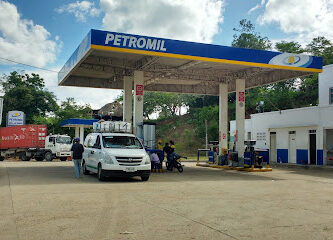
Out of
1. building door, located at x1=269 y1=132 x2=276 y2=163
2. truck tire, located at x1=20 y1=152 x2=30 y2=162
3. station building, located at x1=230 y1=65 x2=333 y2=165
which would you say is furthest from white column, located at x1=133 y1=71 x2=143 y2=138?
truck tire, located at x1=20 y1=152 x2=30 y2=162

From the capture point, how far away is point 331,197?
1081 cm

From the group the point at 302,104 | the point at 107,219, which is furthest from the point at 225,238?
the point at 302,104

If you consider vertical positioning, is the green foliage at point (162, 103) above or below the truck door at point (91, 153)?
above

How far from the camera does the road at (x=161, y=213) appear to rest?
244 inches

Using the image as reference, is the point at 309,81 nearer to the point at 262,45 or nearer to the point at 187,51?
the point at 262,45

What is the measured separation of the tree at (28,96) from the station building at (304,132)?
128 ft

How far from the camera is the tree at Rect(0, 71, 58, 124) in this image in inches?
2194

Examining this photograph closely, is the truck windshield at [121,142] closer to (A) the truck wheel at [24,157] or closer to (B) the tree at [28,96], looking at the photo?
(A) the truck wheel at [24,157]

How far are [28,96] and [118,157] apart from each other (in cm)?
4677

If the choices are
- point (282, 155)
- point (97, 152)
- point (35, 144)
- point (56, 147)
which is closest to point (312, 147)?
point (282, 155)

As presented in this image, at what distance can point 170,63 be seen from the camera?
21.4 m

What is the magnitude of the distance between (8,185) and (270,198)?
842 cm

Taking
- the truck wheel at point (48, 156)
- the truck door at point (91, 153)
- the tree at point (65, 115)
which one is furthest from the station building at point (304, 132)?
the tree at point (65, 115)

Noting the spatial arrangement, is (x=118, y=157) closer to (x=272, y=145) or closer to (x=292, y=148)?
(x=292, y=148)
